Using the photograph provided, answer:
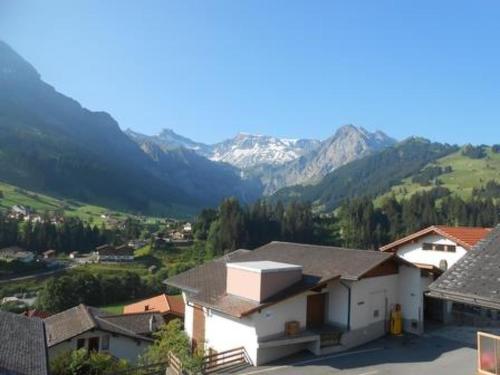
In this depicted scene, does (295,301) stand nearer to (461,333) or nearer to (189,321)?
(189,321)

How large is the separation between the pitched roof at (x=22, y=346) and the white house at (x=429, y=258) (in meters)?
17.6

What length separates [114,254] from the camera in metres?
118

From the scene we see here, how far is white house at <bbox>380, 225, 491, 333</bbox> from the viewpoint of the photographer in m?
25.8

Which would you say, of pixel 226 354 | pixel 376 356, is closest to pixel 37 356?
pixel 226 354

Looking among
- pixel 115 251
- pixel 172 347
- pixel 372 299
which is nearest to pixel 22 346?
pixel 172 347

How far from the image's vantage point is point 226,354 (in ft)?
72.7

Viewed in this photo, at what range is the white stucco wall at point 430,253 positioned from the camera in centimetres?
3303

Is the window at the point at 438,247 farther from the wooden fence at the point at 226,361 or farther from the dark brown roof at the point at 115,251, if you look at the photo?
the dark brown roof at the point at 115,251

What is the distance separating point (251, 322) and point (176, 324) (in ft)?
23.3

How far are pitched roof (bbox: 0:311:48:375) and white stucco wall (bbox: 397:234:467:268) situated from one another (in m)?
24.3

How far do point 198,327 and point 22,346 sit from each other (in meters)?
8.20

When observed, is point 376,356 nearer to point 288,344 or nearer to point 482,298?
point 288,344

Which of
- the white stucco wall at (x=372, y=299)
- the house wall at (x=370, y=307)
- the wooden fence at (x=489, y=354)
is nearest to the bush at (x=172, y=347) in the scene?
the house wall at (x=370, y=307)

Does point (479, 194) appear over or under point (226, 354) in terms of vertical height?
over
